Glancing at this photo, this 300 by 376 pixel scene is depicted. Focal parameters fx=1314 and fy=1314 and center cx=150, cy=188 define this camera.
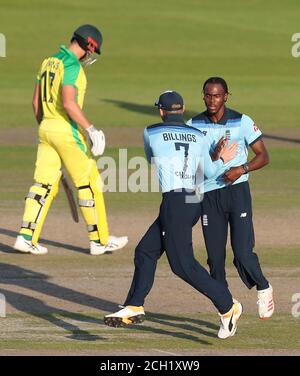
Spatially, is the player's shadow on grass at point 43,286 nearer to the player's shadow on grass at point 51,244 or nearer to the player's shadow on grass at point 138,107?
the player's shadow on grass at point 51,244

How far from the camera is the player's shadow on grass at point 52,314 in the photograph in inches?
416

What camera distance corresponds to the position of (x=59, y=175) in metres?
14.2

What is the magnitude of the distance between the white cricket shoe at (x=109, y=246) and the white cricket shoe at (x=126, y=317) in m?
3.77

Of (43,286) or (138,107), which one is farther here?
(138,107)

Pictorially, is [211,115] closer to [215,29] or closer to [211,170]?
[211,170]

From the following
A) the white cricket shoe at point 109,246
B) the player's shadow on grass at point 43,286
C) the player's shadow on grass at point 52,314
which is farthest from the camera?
the white cricket shoe at point 109,246

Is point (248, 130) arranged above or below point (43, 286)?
above

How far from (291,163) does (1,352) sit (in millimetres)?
11420

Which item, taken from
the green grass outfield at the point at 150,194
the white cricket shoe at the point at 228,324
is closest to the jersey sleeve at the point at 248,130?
the white cricket shoe at the point at 228,324

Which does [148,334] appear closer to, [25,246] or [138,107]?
[25,246]

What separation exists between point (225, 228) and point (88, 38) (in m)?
3.48

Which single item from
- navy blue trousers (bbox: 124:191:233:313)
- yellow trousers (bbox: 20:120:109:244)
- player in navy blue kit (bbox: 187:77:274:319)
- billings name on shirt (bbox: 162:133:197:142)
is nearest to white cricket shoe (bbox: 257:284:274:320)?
player in navy blue kit (bbox: 187:77:274:319)

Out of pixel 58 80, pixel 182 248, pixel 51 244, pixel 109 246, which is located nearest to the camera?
pixel 182 248

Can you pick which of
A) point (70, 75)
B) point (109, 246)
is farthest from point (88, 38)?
point (109, 246)
